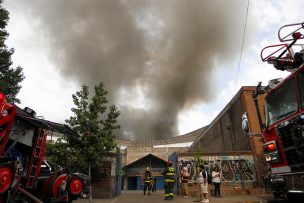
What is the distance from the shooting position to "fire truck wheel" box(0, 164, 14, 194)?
15.3 ft

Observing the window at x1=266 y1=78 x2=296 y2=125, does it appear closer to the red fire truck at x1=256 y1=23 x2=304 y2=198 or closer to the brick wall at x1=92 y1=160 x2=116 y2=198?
the red fire truck at x1=256 y1=23 x2=304 y2=198

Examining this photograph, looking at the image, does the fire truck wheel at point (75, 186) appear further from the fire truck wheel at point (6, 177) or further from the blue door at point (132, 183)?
the blue door at point (132, 183)

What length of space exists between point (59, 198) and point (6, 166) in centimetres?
237

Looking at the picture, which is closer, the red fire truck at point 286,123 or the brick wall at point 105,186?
the red fire truck at point 286,123

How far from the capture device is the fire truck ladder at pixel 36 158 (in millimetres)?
6031

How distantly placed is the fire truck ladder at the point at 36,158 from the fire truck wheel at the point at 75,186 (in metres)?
1.06

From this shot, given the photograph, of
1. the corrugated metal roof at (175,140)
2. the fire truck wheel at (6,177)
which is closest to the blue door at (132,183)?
the corrugated metal roof at (175,140)

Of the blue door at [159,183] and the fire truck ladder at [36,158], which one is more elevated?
the blue door at [159,183]

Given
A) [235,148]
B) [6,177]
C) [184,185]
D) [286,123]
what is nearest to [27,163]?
[6,177]

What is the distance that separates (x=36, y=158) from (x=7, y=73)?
15.6 m

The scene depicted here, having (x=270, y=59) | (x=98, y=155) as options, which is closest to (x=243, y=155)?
(x=98, y=155)

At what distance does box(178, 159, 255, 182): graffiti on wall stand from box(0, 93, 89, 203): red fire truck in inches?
445

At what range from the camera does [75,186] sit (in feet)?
23.1

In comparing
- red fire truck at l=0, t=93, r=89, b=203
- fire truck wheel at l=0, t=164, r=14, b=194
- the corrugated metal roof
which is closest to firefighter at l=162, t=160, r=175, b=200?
red fire truck at l=0, t=93, r=89, b=203
